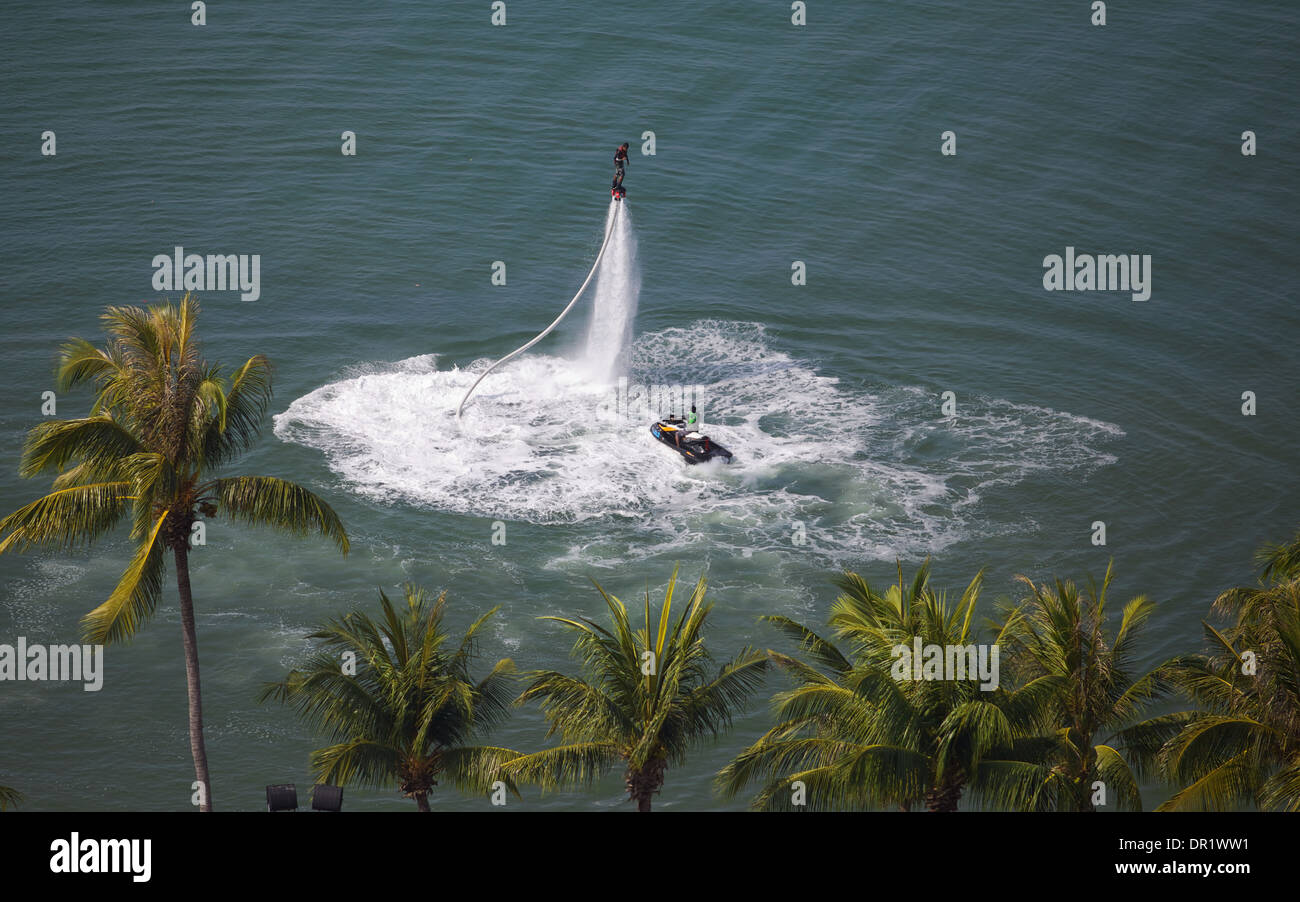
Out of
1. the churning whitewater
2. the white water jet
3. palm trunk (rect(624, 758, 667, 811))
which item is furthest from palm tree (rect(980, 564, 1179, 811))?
the white water jet

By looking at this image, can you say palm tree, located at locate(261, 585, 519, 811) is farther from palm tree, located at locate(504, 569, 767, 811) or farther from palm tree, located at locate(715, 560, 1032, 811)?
palm tree, located at locate(715, 560, 1032, 811)

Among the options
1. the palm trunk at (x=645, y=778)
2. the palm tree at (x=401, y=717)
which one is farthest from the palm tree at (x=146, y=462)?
the palm trunk at (x=645, y=778)

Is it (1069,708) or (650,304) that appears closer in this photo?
(1069,708)

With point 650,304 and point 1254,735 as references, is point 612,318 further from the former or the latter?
point 1254,735

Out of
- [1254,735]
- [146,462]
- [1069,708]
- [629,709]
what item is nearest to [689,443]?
[629,709]

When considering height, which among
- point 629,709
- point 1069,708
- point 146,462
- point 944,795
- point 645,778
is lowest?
point 944,795

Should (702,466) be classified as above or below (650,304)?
below

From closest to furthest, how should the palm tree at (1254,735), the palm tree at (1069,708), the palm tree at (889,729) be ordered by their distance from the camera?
the palm tree at (1254,735) < the palm tree at (889,729) < the palm tree at (1069,708)

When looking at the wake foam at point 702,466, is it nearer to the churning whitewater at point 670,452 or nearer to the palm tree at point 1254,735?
the churning whitewater at point 670,452
